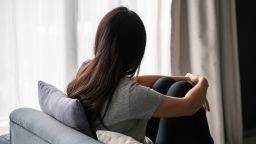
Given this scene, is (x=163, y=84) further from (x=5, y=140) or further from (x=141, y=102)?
(x=5, y=140)

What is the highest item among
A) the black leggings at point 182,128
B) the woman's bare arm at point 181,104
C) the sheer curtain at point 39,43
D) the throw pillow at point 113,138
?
the sheer curtain at point 39,43

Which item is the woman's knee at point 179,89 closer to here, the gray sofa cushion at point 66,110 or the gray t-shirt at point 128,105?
the gray t-shirt at point 128,105

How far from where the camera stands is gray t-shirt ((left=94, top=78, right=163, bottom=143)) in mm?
1289

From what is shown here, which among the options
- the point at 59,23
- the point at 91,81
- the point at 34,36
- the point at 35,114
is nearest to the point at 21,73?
the point at 34,36

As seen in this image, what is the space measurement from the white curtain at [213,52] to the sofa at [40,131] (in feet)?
4.34

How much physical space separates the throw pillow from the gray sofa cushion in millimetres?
51

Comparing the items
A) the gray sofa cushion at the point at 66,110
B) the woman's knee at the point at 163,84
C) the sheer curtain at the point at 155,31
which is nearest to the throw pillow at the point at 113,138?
the gray sofa cushion at the point at 66,110

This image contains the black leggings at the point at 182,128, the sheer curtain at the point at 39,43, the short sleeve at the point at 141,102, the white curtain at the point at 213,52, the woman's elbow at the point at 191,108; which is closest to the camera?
Answer: the short sleeve at the point at 141,102

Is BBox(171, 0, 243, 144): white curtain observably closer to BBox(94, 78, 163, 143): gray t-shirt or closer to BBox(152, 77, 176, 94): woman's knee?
BBox(152, 77, 176, 94): woman's knee

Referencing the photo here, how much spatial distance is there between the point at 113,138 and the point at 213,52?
161cm

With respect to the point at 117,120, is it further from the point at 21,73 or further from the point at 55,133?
the point at 21,73

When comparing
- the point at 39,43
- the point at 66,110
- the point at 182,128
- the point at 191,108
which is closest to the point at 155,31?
the point at 39,43

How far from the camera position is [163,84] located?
1.88 m

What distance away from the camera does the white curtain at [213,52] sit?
256 centimetres
